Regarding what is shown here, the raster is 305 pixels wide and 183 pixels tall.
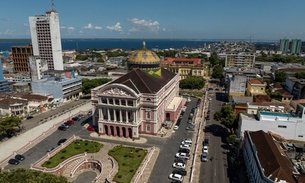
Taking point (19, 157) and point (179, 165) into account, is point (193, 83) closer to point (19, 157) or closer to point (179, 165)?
point (179, 165)

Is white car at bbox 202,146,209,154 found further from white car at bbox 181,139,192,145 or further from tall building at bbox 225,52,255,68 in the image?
tall building at bbox 225,52,255,68

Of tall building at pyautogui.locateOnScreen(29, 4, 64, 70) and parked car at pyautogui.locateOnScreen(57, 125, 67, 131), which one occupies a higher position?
tall building at pyautogui.locateOnScreen(29, 4, 64, 70)

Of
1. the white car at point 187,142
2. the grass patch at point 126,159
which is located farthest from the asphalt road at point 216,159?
the grass patch at point 126,159

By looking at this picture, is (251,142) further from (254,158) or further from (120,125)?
(120,125)

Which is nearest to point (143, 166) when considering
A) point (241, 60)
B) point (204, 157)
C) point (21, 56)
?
point (204, 157)

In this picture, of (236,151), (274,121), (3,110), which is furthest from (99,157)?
(3,110)

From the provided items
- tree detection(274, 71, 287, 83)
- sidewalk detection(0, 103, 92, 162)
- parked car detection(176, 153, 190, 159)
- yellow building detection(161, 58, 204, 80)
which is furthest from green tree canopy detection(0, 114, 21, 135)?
tree detection(274, 71, 287, 83)
